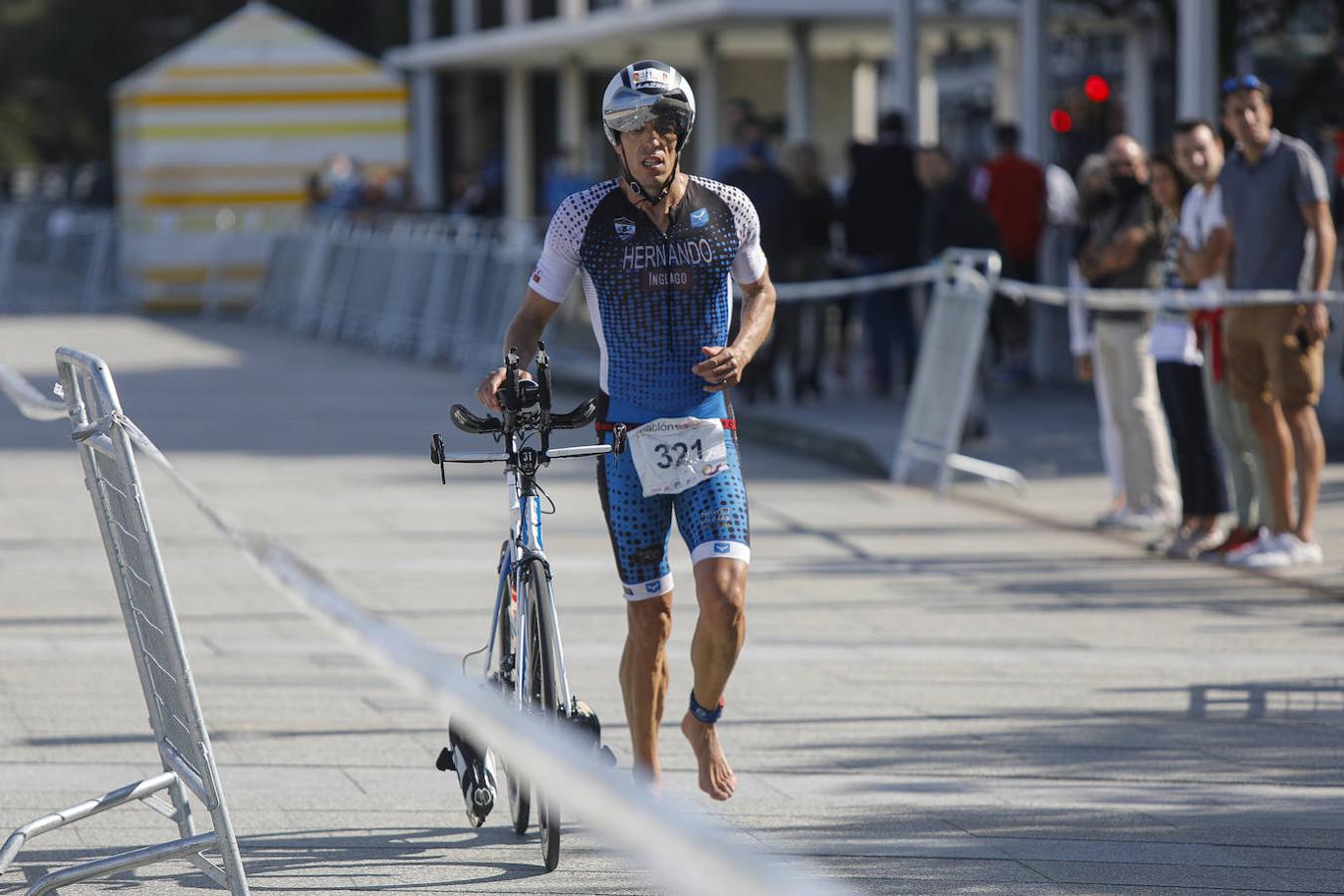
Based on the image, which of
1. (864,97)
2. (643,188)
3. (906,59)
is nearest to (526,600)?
(643,188)

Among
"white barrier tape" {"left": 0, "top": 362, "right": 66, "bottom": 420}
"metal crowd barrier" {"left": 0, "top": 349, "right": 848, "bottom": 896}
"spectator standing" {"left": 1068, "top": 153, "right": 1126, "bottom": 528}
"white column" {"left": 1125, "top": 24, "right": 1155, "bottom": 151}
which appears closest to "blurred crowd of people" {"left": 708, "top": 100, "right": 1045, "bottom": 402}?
"spectator standing" {"left": 1068, "top": 153, "right": 1126, "bottom": 528}

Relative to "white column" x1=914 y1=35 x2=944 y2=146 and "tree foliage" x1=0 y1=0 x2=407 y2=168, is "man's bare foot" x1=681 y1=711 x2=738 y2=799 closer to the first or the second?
"white column" x1=914 y1=35 x2=944 y2=146

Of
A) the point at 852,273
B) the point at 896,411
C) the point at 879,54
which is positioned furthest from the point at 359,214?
the point at 896,411

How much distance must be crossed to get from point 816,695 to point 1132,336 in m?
4.10

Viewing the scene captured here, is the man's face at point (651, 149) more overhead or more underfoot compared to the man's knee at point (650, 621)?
more overhead

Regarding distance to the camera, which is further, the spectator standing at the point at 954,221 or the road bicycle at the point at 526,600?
the spectator standing at the point at 954,221

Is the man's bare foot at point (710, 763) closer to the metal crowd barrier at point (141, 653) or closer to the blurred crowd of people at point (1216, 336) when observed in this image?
the metal crowd barrier at point (141, 653)

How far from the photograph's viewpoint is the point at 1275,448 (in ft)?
32.4

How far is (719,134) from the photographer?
95.5 ft

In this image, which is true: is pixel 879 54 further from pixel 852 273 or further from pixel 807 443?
pixel 807 443

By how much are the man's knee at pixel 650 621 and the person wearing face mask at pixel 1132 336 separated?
560 cm

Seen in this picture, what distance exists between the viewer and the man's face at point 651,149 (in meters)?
5.55

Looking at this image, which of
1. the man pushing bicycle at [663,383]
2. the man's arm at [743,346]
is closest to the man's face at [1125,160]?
the man's arm at [743,346]

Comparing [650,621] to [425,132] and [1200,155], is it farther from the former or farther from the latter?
[425,132]
